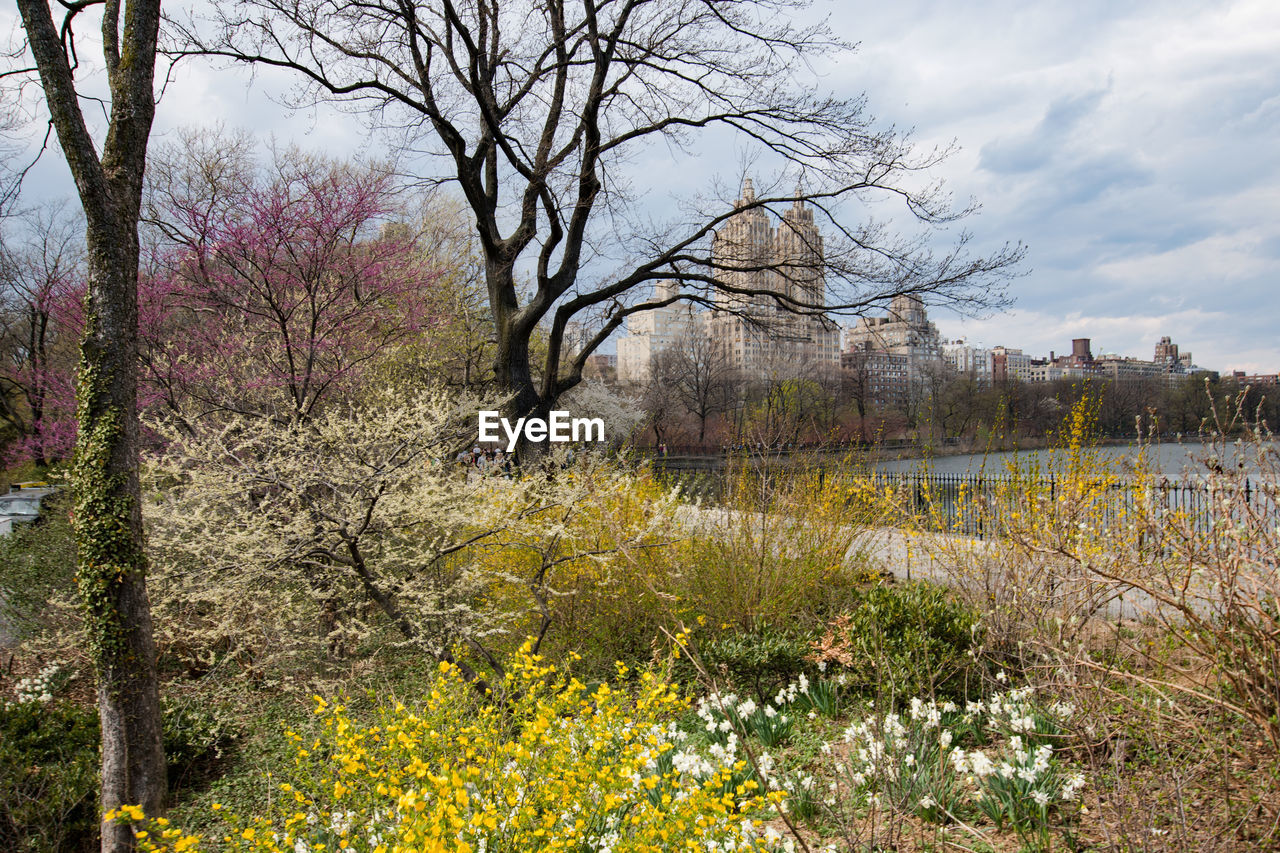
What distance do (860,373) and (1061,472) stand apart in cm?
3395

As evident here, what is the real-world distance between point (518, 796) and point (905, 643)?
271cm

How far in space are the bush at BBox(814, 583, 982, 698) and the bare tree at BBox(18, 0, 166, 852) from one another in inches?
147

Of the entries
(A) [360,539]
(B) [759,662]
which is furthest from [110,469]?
(B) [759,662]

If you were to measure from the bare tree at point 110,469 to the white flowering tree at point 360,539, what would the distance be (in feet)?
2.23

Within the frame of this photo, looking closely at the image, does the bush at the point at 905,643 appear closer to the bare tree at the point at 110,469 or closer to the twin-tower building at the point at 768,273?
the bare tree at the point at 110,469

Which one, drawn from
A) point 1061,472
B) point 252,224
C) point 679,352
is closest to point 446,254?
point 252,224

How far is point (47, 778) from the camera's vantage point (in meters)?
3.63

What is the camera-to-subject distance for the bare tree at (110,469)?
3.50 m

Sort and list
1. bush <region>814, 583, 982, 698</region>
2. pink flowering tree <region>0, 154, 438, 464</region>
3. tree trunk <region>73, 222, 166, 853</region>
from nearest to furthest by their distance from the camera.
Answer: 1. tree trunk <region>73, 222, 166, 853</region>
2. bush <region>814, 583, 982, 698</region>
3. pink flowering tree <region>0, 154, 438, 464</region>

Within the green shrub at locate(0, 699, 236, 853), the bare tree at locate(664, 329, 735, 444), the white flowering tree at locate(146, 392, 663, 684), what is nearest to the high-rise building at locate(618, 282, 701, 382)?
the bare tree at locate(664, 329, 735, 444)

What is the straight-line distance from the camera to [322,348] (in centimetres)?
751

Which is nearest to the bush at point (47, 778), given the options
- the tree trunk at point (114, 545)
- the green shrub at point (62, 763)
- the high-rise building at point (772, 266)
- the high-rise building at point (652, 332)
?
the green shrub at point (62, 763)

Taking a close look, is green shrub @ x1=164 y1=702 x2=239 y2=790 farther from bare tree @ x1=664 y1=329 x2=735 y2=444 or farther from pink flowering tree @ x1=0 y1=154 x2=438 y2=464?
bare tree @ x1=664 y1=329 x2=735 y2=444

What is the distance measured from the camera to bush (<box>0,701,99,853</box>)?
131 inches
